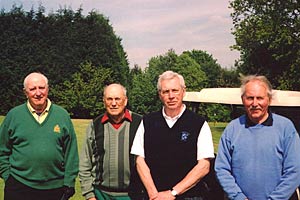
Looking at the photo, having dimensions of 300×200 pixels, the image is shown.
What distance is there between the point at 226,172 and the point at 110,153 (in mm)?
1070

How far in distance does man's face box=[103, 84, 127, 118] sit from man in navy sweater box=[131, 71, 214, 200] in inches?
15.5

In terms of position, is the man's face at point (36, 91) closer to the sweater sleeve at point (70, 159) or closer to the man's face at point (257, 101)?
the sweater sleeve at point (70, 159)

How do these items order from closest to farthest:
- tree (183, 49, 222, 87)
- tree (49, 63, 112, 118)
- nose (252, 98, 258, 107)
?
nose (252, 98, 258, 107) → tree (49, 63, 112, 118) → tree (183, 49, 222, 87)

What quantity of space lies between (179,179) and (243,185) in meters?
0.52

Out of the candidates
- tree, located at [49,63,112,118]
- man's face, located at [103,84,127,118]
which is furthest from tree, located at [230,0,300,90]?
man's face, located at [103,84,127,118]

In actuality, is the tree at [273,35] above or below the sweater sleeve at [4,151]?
above

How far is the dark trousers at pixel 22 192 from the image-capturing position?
4195 millimetres

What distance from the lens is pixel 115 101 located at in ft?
13.8

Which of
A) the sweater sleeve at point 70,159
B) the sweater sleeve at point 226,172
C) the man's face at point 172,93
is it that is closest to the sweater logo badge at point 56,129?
the sweater sleeve at point 70,159

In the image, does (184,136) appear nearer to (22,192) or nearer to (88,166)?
(88,166)

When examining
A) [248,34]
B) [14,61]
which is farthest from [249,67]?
[14,61]

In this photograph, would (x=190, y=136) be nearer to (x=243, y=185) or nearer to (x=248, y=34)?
(x=243, y=185)

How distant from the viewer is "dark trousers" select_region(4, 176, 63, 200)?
4195 mm

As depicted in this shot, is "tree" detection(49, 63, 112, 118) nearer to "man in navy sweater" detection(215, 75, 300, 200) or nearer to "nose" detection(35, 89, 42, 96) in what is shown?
"nose" detection(35, 89, 42, 96)
